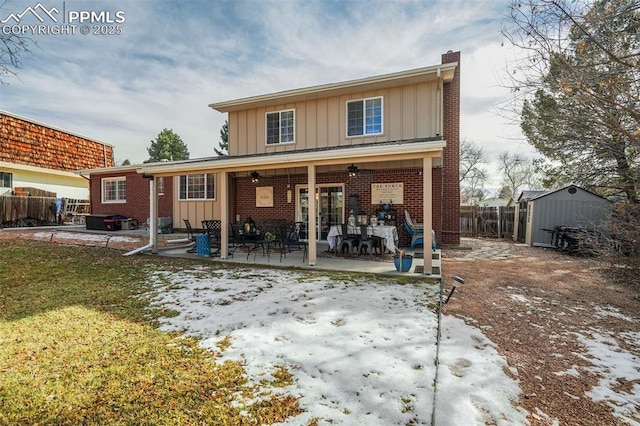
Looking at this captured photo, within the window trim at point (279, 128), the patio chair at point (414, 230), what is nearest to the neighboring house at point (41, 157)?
the window trim at point (279, 128)

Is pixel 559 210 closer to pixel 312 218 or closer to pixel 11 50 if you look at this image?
pixel 312 218

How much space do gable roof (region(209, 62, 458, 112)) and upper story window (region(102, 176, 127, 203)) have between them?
753 cm

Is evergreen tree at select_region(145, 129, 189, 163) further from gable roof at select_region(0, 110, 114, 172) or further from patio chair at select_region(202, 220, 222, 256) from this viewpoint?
patio chair at select_region(202, 220, 222, 256)

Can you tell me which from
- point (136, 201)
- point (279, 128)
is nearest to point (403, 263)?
point (279, 128)

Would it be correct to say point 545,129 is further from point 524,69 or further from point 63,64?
point 63,64

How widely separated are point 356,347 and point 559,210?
12.2 m

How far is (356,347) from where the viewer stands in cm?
319

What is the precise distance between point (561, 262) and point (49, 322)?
1124cm

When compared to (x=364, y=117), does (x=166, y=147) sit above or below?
above

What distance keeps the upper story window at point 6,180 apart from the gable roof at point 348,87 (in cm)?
1476

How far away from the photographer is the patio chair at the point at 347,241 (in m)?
8.48

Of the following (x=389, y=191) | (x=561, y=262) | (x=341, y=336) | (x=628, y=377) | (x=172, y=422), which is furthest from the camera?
(x=389, y=191)

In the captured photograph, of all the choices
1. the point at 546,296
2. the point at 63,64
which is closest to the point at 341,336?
the point at 546,296

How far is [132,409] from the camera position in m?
2.21
